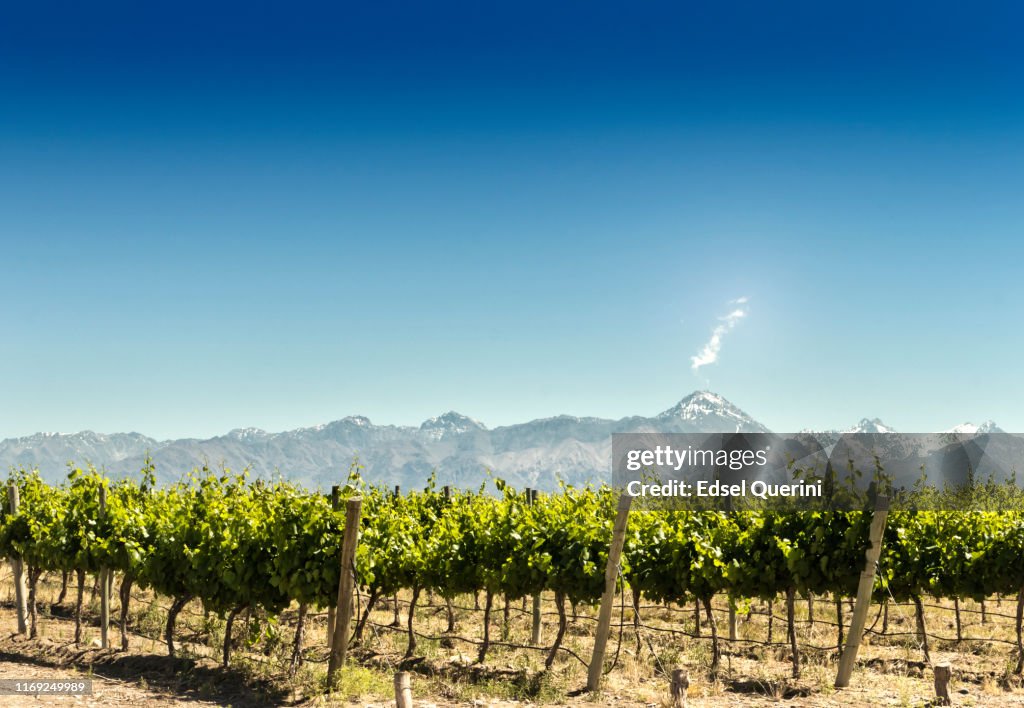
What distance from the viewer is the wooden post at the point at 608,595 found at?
34.8 ft

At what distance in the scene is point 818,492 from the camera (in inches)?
447

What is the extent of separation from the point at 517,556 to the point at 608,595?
1883 millimetres

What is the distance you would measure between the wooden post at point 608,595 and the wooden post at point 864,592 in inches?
123

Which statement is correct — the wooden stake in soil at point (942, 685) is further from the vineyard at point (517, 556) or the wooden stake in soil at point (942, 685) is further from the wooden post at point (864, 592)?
the vineyard at point (517, 556)

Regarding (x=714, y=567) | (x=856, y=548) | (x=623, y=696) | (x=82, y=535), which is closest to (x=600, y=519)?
(x=714, y=567)

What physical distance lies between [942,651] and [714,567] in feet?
17.8

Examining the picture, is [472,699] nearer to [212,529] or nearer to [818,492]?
[212,529]

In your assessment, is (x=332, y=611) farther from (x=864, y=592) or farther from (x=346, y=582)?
(x=864, y=592)

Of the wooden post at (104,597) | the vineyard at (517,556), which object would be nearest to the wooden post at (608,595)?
the vineyard at (517,556)

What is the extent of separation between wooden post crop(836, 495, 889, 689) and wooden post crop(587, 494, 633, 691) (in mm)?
3135

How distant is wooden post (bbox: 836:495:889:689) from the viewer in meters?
10.5

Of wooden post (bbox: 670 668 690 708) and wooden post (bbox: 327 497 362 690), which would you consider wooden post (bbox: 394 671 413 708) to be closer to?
wooden post (bbox: 327 497 362 690)

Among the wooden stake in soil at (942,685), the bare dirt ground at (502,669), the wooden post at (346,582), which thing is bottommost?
the bare dirt ground at (502,669)

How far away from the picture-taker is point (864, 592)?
10.5 metres
